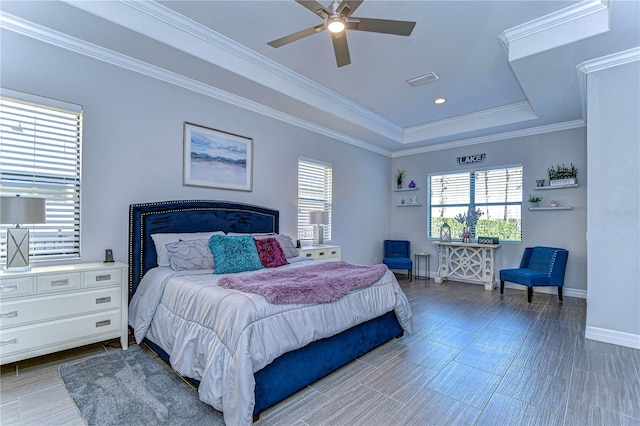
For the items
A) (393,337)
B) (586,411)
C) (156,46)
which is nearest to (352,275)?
(393,337)

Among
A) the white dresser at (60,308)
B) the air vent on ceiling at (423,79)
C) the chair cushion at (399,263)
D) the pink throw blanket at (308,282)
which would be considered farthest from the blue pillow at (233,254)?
the chair cushion at (399,263)

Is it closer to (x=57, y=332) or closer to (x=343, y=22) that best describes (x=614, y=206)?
(x=343, y=22)

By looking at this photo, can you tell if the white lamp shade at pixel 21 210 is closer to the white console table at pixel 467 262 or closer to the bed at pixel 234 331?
the bed at pixel 234 331

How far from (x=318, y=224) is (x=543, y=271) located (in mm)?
3633

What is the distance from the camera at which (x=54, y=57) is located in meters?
2.84

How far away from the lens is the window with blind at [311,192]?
17.0 feet

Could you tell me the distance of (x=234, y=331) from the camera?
1868 mm

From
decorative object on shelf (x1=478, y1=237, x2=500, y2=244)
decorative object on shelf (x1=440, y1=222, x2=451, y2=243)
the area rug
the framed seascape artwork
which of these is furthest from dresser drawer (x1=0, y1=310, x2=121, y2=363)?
decorative object on shelf (x1=478, y1=237, x2=500, y2=244)

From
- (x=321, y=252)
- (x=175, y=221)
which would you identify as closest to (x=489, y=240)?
(x=321, y=252)

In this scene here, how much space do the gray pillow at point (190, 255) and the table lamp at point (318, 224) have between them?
208 centimetres

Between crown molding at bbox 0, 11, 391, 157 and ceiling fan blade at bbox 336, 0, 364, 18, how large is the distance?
2.20m

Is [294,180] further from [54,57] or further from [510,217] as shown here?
[510,217]

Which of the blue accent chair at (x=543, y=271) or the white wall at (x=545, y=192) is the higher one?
the white wall at (x=545, y=192)

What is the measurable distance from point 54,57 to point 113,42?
53 cm
